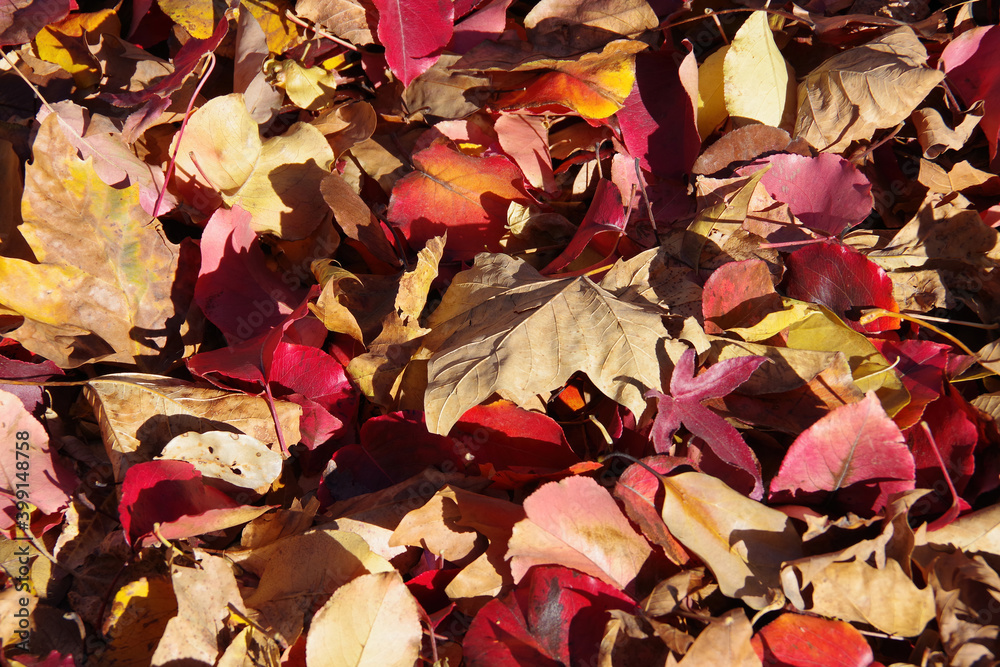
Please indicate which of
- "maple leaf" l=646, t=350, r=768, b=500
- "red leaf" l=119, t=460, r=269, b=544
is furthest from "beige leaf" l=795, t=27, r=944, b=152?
"red leaf" l=119, t=460, r=269, b=544

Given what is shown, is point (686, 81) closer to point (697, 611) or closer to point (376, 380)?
point (376, 380)

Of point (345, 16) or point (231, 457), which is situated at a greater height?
point (345, 16)

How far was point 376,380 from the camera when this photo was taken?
1.02m

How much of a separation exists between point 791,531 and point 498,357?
437 mm

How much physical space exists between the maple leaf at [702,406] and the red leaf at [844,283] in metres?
0.19

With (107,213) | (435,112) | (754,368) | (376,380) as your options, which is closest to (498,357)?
(376,380)

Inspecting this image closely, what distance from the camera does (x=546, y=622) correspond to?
0.84 meters

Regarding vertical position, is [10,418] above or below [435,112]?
below

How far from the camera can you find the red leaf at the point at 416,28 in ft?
3.83

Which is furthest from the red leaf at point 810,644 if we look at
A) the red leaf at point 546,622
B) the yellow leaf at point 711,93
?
the yellow leaf at point 711,93

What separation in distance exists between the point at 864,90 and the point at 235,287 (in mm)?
1055

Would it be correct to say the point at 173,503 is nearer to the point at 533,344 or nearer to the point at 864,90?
the point at 533,344

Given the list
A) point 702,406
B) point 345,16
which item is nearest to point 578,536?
point 702,406

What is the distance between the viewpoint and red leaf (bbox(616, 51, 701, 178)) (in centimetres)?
116
